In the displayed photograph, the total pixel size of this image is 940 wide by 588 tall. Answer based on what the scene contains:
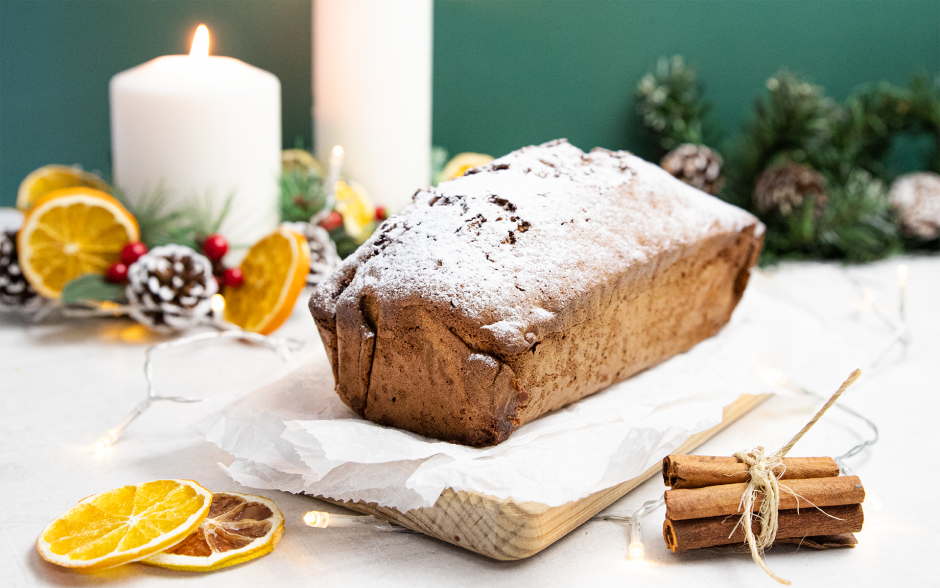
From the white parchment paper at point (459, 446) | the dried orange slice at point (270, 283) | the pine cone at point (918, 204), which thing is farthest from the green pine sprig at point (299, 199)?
the pine cone at point (918, 204)

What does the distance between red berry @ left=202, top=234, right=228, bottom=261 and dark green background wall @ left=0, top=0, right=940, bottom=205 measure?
22.4 inches

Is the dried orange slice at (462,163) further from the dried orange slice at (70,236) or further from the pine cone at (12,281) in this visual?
the pine cone at (12,281)

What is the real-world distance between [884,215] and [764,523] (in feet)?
4.92

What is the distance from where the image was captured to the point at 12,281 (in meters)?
1.46

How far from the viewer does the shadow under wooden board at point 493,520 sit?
810 mm

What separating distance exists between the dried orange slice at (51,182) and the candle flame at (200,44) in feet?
1.04

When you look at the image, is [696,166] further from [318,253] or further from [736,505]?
[736,505]

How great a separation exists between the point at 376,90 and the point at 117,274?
69 cm

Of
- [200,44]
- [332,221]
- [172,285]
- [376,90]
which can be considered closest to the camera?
[172,285]

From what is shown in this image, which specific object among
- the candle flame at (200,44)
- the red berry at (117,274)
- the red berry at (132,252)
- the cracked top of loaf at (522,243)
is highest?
the candle flame at (200,44)

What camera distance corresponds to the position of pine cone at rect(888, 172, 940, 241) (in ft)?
6.57

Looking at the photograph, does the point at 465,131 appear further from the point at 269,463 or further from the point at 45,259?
the point at 269,463

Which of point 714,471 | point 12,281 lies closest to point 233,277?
point 12,281

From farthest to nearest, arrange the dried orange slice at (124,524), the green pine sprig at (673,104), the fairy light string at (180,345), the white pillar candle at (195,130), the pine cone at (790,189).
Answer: the green pine sprig at (673,104)
the pine cone at (790,189)
the white pillar candle at (195,130)
the fairy light string at (180,345)
the dried orange slice at (124,524)
